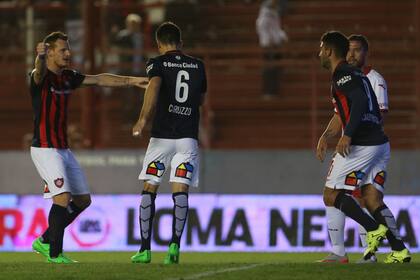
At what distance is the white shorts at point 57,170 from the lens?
1071 centimetres

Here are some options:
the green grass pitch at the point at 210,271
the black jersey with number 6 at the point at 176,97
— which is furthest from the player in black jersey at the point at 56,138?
the green grass pitch at the point at 210,271

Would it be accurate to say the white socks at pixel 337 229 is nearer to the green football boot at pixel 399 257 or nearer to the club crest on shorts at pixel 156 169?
the green football boot at pixel 399 257

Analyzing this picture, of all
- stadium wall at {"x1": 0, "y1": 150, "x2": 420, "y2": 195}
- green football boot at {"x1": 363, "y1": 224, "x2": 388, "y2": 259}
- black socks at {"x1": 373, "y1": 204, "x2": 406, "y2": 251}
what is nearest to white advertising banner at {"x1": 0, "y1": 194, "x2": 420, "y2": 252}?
stadium wall at {"x1": 0, "y1": 150, "x2": 420, "y2": 195}

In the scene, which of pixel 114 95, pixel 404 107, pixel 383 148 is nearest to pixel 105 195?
pixel 114 95

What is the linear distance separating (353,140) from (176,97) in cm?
155

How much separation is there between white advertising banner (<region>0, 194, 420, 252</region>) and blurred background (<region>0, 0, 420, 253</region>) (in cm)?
4

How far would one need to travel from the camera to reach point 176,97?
10648 millimetres

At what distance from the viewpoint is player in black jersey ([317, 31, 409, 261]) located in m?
10.2

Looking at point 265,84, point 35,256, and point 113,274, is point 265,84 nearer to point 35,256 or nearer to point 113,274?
point 35,256

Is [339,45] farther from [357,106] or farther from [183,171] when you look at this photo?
[183,171]

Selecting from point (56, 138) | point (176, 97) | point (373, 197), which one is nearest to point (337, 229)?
point (373, 197)

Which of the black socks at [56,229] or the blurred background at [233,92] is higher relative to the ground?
the blurred background at [233,92]

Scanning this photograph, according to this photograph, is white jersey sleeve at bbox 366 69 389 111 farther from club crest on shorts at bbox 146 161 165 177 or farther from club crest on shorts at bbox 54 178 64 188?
club crest on shorts at bbox 54 178 64 188

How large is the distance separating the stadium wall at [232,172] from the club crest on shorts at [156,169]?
5.81 m
